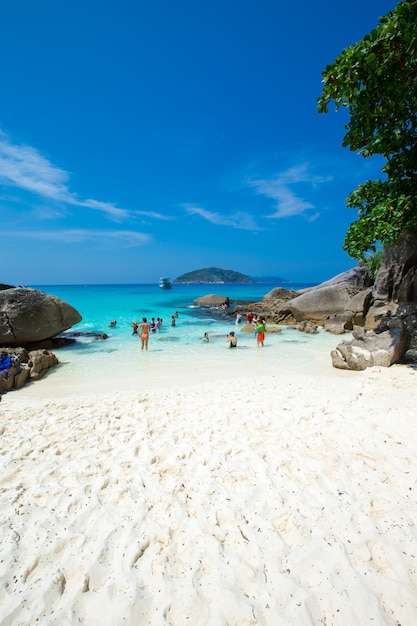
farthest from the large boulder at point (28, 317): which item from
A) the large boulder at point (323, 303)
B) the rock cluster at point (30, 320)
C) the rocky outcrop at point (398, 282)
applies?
the large boulder at point (323, 303)

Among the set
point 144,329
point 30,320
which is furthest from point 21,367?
point 144,329

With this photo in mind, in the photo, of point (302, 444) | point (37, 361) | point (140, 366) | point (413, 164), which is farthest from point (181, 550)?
point (413, 164)

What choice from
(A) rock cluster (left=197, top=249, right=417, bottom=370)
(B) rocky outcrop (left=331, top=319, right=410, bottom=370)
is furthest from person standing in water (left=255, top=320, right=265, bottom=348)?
(B) rocky outcrop (left=331, top=319, right=410, bottom=370)

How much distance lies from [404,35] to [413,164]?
13.3ft

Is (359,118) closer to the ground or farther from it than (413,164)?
farther from it

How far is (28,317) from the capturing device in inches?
492

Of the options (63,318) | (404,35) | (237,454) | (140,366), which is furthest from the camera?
(63,318)

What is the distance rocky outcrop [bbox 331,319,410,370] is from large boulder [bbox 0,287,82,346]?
12361 millimetres

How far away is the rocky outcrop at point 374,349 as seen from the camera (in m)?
8.45

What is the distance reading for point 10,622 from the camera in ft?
6.77

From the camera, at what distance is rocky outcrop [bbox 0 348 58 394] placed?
25.8ft

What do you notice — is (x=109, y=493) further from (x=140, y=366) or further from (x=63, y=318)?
(x=63, y=318)

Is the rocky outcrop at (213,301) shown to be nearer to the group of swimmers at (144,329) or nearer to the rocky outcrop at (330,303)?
the rocky outcrop at (330,303)

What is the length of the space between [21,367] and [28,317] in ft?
15.7
